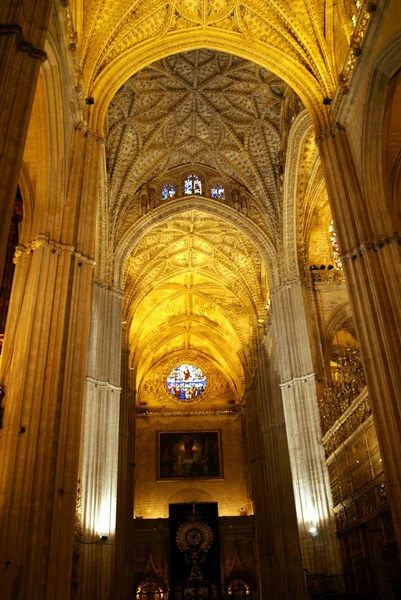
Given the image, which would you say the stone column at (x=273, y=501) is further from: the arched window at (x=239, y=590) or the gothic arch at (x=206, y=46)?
the gothic arch at (x=206, y=46)

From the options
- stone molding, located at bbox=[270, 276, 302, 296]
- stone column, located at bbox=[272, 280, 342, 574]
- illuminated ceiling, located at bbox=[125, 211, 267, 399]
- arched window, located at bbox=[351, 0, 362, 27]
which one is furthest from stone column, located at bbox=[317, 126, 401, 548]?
illuminated ceiling, located at bbox=[125, 211, 267, 399]

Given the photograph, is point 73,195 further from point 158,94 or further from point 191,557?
point 191,557

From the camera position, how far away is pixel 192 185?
73.2 feet

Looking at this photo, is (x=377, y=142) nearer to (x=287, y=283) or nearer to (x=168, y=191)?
(x=287, y=283)

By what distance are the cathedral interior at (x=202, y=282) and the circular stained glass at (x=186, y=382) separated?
269cm

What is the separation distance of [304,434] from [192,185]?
10.8 meters

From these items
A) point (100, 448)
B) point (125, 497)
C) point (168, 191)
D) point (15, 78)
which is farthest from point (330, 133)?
point (125, 497)

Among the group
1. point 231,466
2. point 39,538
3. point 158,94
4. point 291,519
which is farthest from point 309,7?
point 231,466

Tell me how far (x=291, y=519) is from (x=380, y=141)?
43.7 feet

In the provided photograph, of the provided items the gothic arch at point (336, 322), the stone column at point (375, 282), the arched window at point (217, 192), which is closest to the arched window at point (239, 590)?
the gothic arch at point (336, 322)

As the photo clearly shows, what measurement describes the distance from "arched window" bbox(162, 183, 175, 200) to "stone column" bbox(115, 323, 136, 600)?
19.4ft

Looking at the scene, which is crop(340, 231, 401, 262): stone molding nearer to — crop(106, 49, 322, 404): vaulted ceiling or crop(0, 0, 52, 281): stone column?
crop(0, 0, 52, 281): stone column

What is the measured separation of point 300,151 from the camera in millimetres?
18719

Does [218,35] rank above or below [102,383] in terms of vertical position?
above
